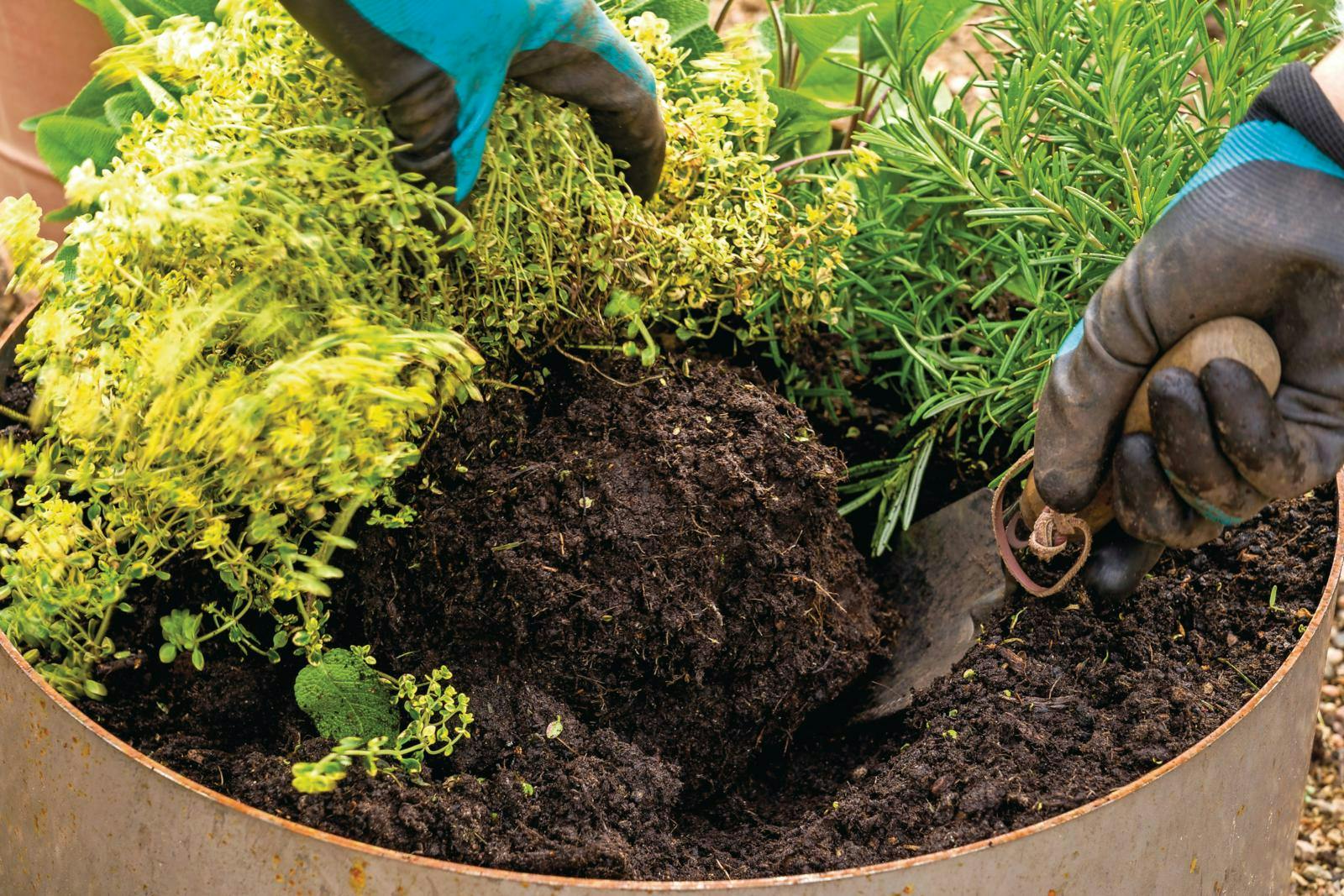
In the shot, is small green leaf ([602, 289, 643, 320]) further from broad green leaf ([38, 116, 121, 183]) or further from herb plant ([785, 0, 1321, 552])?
broad green leaf ([38, 116, 121, 183])

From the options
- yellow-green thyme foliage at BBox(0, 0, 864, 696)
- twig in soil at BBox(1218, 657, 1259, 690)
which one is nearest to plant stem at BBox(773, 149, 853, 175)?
yellow-green thyme foliage at BBox(0, 0, 864, 696)

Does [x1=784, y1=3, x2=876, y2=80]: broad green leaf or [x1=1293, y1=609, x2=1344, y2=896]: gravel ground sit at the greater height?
[x1=784, y1=3, x2=876, y2=80]: broad green leaf

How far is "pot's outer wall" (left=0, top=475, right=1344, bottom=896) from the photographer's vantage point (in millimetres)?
943

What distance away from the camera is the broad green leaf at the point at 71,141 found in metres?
1.99

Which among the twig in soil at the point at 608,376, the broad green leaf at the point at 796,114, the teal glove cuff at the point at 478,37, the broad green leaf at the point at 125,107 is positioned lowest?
the twig in soil at the point at 608,376

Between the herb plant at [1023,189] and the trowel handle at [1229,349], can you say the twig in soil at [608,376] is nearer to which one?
the herb plant at [1023,189]

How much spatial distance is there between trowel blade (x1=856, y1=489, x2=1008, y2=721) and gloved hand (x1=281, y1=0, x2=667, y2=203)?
0.69 metres

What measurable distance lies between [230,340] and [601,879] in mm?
573

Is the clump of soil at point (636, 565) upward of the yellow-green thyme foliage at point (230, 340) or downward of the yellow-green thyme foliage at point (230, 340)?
downward

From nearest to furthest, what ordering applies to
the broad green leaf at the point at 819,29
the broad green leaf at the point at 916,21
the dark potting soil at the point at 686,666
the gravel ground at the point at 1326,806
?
1. the dark potting soil at the point at 686,666
2. the broad green leaf at the point at 916,21
3. the broad green leaf at the point at 819,29
4. the gravel ground at the point at 1326,806

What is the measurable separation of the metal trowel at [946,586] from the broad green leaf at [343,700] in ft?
1.88

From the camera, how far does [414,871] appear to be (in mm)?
933

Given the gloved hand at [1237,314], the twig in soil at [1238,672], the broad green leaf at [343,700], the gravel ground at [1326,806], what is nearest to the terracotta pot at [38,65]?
the broad green leaf at [343,700]

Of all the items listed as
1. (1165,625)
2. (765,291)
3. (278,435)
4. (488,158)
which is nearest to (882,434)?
(765,291)
